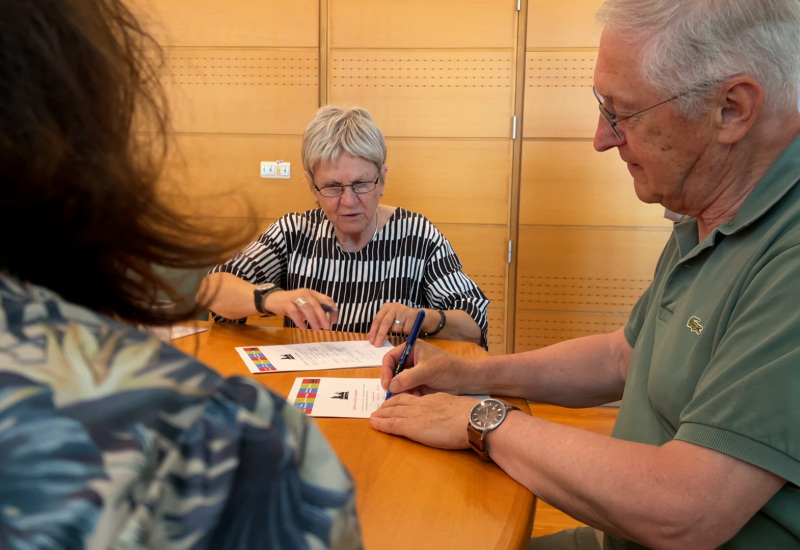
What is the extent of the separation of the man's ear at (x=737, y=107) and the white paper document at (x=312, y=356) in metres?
0.89

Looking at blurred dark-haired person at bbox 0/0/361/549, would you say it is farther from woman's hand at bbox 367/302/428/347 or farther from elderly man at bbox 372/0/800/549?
woman's hand at bbox 367/302/428/347

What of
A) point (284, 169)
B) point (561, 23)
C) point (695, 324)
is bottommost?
point (695, 324)

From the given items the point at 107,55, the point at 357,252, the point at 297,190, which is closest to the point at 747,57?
the point at 107,55

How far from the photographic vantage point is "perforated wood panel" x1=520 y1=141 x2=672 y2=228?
388cm

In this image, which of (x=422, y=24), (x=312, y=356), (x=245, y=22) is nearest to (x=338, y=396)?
(x=312, y=356)

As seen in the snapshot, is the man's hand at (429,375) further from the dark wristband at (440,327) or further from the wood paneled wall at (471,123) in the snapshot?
the wood paneled wall at (471,123)

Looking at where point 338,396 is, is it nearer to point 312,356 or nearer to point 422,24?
point 312,356

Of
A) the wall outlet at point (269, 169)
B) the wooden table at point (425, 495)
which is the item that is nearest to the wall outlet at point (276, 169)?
the wall outlet at point (269, 169)

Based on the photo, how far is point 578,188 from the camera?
3916mm

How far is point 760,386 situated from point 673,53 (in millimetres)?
573

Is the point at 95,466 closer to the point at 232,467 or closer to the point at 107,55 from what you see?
the point at 232,467

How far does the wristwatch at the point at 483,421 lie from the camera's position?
3.56 ft

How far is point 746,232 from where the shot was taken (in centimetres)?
109

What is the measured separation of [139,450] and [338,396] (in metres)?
1.02
